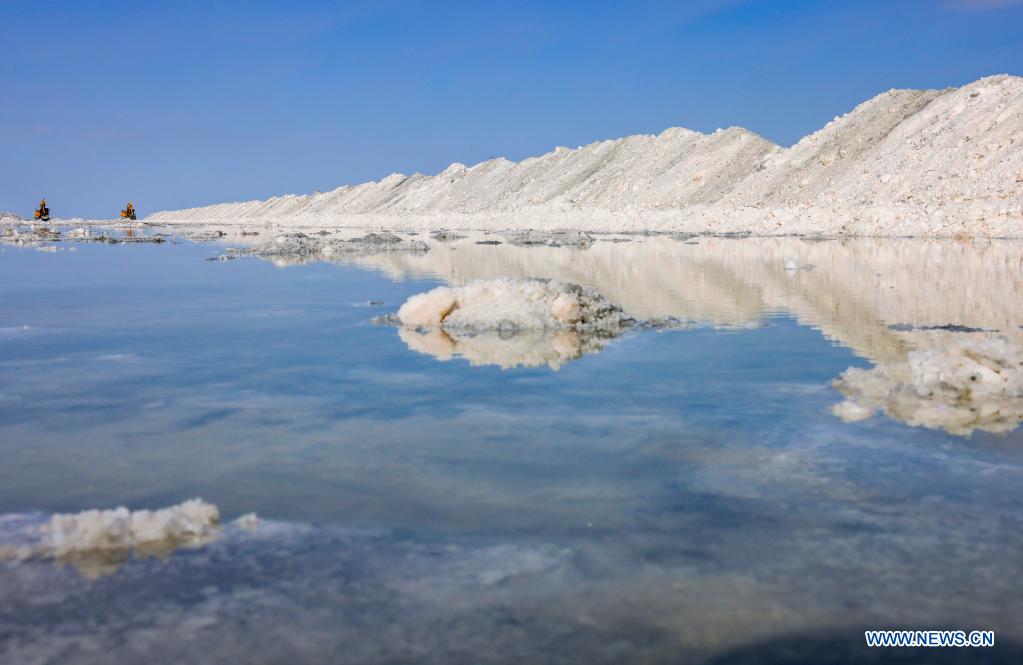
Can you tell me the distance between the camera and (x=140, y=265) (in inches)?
899

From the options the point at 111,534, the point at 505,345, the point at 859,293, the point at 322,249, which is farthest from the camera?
the point at 322,249

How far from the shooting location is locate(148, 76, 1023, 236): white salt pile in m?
35.9

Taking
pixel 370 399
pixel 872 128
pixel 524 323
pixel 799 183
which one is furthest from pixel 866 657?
pixel 872 128

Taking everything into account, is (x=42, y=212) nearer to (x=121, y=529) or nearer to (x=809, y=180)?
(x=809, y=180)

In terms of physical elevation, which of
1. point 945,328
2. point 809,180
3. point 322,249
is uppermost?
point 809,180

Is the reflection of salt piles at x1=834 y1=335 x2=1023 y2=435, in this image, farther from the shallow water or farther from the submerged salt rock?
the submerged salt rock

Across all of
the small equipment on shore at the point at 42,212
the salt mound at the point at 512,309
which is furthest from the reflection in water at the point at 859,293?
the small equipment on shore at the point at 42,212

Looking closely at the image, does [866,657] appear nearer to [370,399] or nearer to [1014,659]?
[1014,659]

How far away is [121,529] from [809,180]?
160ft

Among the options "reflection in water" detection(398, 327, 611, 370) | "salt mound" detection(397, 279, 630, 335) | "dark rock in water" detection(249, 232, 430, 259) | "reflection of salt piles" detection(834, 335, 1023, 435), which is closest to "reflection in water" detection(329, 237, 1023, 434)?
"reflection of salt piles" detection(834, 335, 1023, 435)

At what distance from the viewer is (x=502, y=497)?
13.9 ft

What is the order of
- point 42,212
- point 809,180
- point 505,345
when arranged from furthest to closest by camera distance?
point 42,212
point 809,180
point 505,345

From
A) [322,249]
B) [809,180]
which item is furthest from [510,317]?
[809,180]

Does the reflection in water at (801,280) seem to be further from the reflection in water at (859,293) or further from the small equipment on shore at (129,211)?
the small equipment on shore at (129,211)
